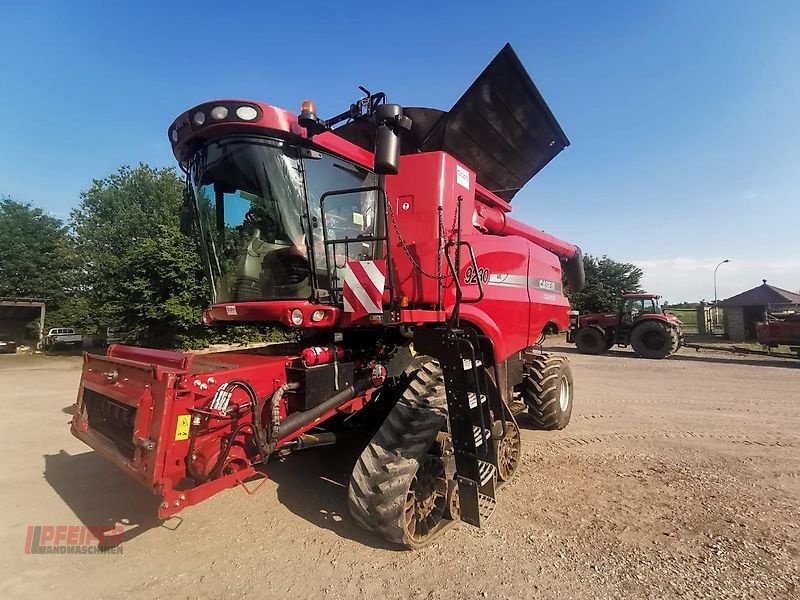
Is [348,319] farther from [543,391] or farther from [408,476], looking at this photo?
[543,391]

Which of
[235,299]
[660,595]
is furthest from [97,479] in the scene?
[660,595]

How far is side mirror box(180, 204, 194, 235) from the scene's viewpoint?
4.44 m

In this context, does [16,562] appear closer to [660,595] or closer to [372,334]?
[372,334]

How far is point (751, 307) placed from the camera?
28.1 m

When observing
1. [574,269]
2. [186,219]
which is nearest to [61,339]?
[186,219]

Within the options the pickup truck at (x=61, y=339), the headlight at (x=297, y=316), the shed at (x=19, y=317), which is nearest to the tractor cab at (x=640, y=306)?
the headlight at (x=297, y=316)

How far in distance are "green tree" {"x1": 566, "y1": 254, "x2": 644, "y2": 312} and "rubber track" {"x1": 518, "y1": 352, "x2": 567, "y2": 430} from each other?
93.5 ft

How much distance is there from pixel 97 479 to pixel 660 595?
5120 millimetres

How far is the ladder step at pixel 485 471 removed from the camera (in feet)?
10.8

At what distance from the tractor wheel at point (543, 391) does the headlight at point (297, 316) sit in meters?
3.76

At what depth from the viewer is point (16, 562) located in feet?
10.2

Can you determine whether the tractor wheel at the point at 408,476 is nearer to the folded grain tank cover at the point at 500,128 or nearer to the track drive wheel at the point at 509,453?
the track drive wheel at the point at 509,453

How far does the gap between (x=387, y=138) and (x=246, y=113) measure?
130 cm

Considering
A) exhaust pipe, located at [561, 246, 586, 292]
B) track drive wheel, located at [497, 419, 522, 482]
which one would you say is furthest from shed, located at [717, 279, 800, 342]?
track drive wheel, located at [497, 419, 522, 482]
